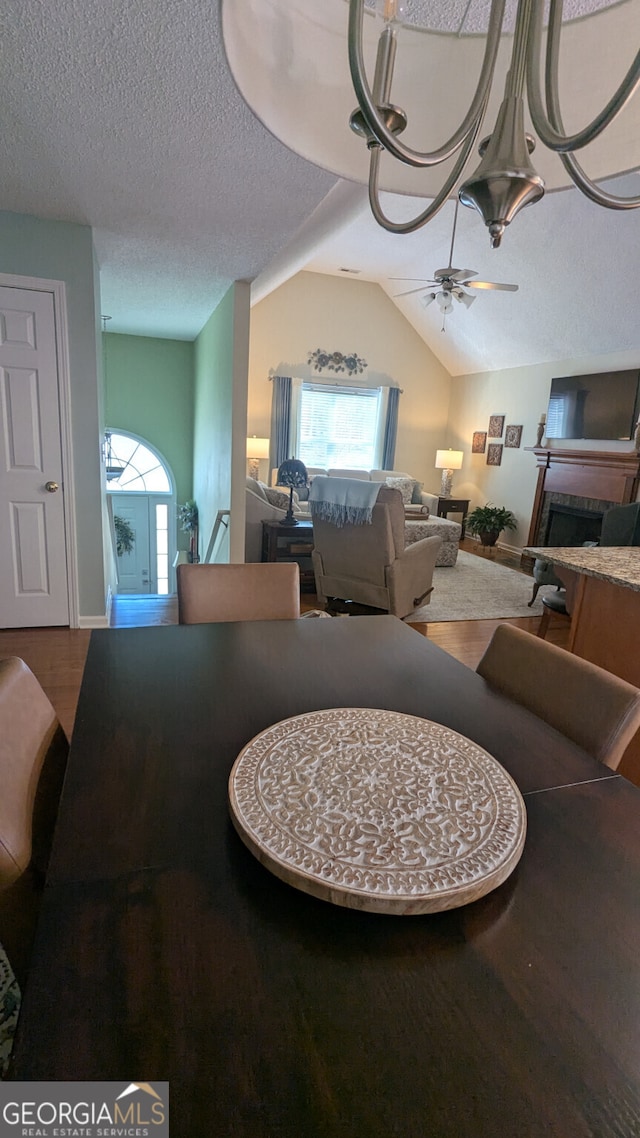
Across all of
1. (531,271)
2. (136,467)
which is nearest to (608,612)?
(531,271)

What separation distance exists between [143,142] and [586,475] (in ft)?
16.9

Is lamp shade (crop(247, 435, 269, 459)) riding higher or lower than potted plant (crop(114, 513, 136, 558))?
higher

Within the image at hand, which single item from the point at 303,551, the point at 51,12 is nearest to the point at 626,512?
the point at 303,551

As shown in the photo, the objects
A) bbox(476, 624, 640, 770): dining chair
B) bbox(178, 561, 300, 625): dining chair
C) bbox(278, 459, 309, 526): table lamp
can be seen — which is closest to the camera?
bbox(476, 624, 640, 770): dining chair

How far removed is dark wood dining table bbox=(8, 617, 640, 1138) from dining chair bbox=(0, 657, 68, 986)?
78 millimetres

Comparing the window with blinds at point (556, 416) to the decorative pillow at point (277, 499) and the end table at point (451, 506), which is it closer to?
the end table at point (451, 506)

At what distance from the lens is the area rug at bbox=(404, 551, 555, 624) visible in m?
4.26

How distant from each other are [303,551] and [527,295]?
A: 12.3 feet

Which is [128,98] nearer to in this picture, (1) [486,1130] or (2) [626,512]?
(1) [486,1130]

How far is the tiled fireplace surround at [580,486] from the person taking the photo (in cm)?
530

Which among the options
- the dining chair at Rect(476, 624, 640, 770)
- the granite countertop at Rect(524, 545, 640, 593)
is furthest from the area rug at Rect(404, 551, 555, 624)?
the dining chair at Rect(476, 624, 640, 770)

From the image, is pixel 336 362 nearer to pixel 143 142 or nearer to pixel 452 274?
pixel 452 274

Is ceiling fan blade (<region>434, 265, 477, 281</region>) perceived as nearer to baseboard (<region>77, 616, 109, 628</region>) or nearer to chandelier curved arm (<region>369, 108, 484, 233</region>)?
baseboard (<region>77, 616, 109, 628</region>)

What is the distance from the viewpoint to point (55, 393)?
10.4 feet
